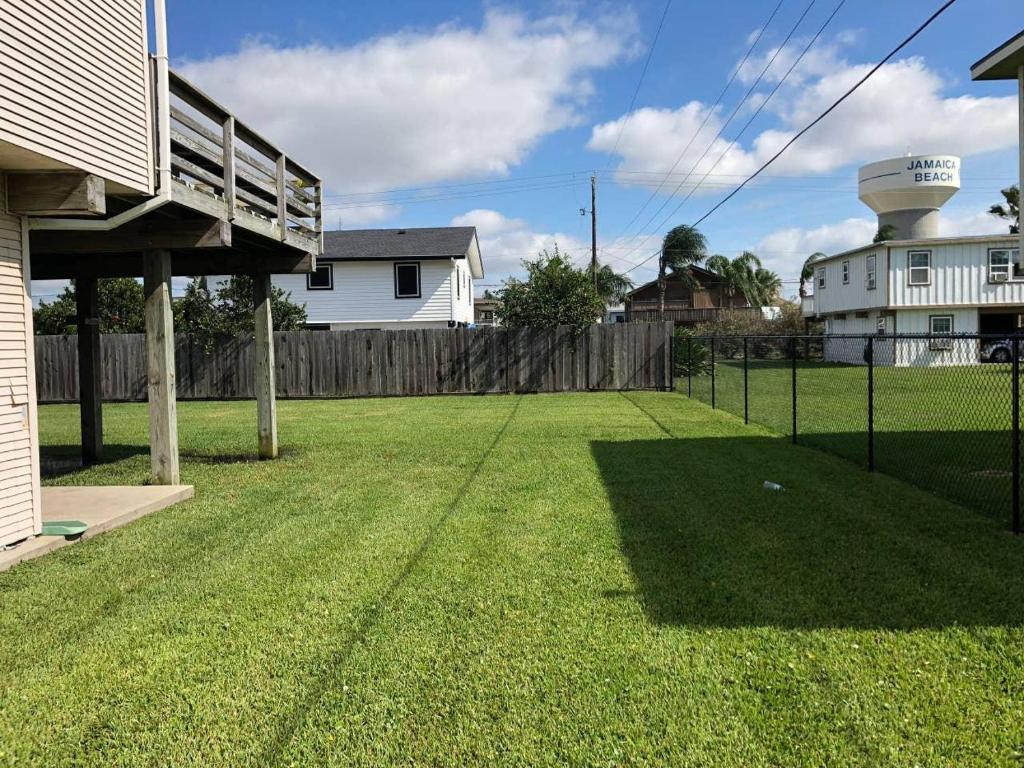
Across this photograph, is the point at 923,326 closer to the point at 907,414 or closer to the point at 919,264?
the point at 919,264

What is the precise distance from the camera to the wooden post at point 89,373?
9.80m

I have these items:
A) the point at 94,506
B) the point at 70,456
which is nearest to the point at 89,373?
the point at 70,456

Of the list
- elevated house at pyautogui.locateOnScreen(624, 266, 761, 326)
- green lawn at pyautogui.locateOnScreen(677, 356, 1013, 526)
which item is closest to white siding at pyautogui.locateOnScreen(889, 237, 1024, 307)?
green lawn at pyautogui.locateOnScreen(677, 356, 1013, 526)

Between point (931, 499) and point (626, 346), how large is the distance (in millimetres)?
13164

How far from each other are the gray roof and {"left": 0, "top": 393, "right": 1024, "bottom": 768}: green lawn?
20233 mm

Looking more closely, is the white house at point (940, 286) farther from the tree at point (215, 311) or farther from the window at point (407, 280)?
the tree at point (215, 311)

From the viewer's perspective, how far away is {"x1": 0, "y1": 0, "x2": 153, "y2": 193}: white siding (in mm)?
4984

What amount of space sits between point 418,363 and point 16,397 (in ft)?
46.9

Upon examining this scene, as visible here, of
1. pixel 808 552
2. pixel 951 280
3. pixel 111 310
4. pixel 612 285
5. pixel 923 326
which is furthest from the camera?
pixel 612 285

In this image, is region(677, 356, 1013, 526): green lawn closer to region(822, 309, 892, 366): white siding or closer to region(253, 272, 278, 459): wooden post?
region(253, 272, 278, 459): wooden post

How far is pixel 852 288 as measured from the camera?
3181 centimetres

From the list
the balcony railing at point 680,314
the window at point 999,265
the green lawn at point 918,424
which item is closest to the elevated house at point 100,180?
the green lawn at point 918,424

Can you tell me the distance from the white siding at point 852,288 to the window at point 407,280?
1793 cm

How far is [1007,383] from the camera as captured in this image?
638 inches
